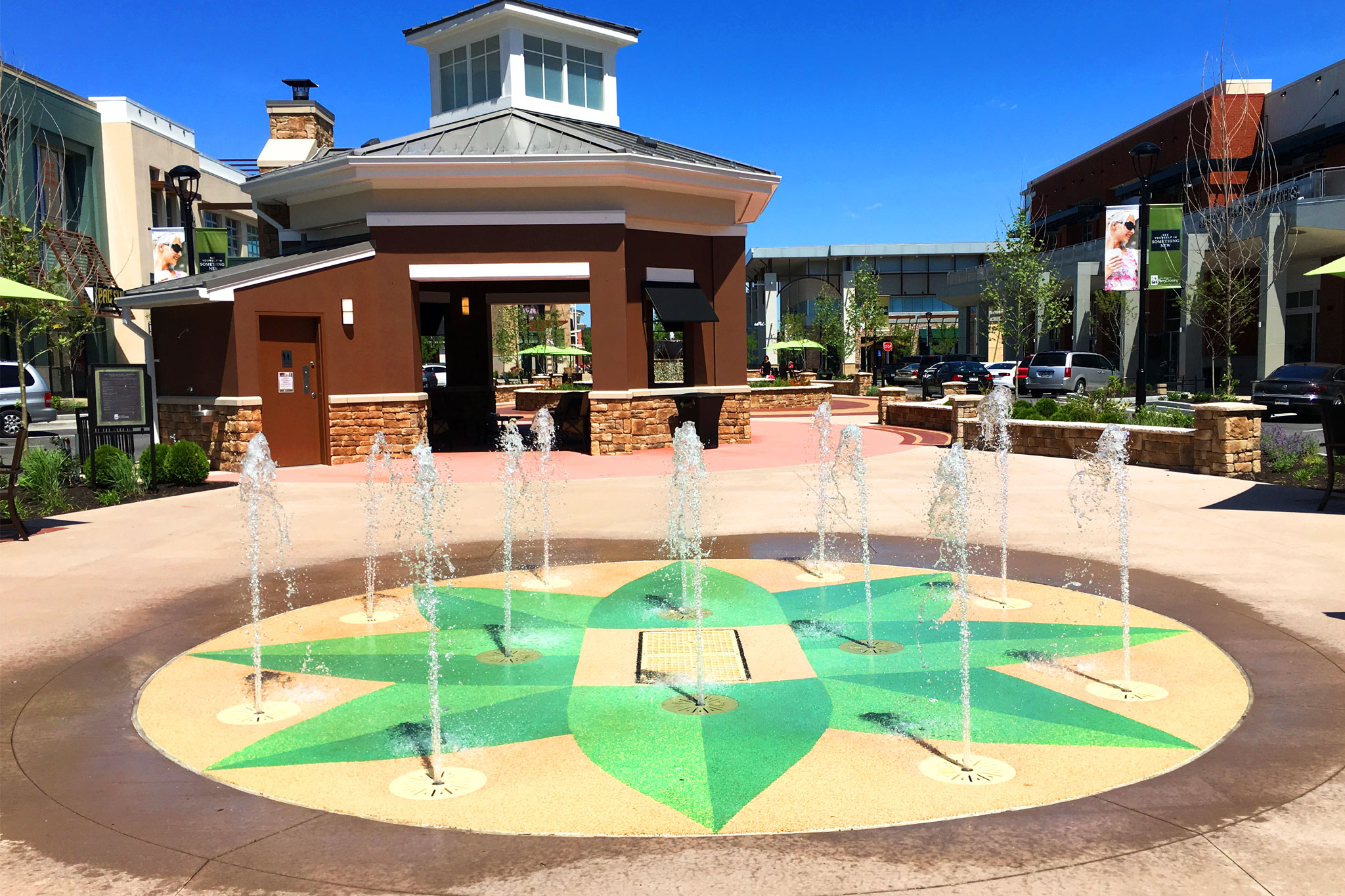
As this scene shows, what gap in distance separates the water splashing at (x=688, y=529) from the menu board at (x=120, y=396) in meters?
8.25

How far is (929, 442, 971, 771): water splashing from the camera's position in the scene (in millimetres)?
4742

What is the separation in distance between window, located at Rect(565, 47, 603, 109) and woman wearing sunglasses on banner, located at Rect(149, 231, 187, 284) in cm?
1081

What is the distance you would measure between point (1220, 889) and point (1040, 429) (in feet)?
50.1

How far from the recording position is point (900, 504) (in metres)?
12.7

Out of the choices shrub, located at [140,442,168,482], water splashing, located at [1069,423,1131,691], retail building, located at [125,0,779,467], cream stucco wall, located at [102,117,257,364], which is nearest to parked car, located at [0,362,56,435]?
retail building, located at [125,0,779,467]

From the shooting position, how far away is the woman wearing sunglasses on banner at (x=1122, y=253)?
1009 inches

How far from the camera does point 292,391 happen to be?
17484 millimetres

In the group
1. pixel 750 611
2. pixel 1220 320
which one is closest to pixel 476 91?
pixel 750 611

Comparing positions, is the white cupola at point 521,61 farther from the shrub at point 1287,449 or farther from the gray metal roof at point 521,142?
the shrub at point 1287,449

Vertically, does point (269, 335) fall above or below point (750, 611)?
above

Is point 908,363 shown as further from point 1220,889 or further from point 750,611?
point 1220,889

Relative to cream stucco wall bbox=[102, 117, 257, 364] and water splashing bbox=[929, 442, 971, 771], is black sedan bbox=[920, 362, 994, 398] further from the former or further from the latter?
cream stucco wall bbox=[102, 117, 257, 364]

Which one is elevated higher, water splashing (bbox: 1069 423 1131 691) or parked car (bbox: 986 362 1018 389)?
parked car (bbox: 986 362 1018 389)

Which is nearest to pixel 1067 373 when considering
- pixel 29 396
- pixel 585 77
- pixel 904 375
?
pixel 904 375
